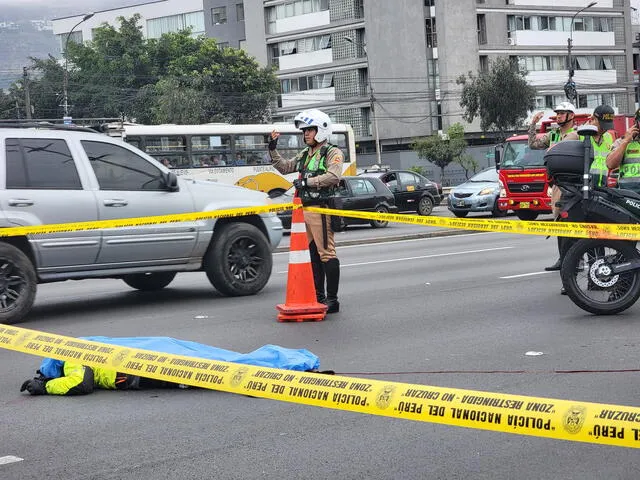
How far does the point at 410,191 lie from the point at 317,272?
23.3 metres

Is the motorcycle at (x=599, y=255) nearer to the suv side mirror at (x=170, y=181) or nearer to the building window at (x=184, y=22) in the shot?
the suv side mirror at (x=170, y=181)

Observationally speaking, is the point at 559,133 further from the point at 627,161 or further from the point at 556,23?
the point at 556,23

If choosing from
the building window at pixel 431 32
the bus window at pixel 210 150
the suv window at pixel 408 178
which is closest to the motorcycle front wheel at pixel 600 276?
the bus window at pixel 210 150

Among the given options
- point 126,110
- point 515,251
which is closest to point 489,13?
point 126,110

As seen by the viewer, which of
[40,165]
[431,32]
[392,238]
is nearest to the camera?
[40,165]

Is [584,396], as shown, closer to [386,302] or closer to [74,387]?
[74,387]

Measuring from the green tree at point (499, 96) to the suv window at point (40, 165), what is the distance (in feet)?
171

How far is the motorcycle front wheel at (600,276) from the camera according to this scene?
9039 mm

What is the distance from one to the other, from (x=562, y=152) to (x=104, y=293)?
597 cm

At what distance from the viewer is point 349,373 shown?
277 inches

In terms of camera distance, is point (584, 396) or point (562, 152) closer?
point (584, 396)

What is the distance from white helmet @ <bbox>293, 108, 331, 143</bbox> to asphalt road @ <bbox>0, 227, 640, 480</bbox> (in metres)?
1.76

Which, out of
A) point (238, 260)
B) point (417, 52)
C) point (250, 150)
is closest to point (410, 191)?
point (250, 150)

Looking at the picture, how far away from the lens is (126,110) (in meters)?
71.7
